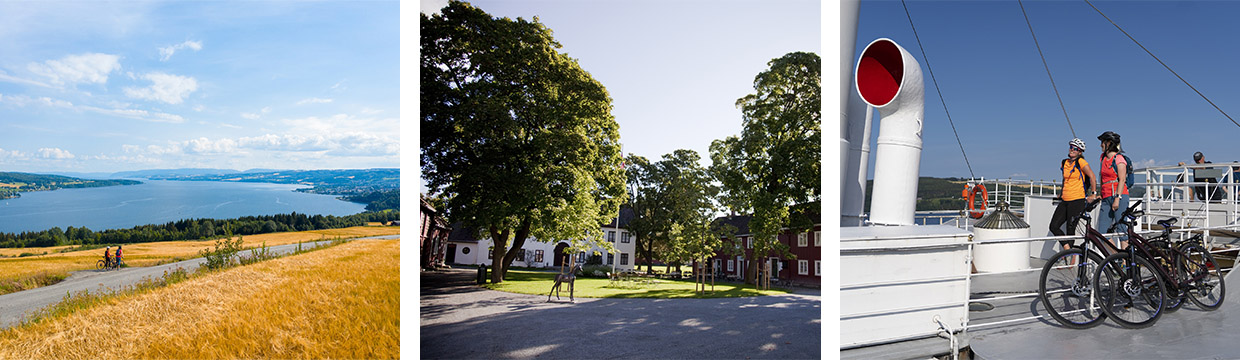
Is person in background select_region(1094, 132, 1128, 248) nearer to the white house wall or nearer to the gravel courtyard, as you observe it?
the gravel courtyard

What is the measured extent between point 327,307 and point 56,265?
2367 millimetres

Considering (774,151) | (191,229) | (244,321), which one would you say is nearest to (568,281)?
(774,151)

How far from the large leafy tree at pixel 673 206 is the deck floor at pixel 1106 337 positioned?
1747mm

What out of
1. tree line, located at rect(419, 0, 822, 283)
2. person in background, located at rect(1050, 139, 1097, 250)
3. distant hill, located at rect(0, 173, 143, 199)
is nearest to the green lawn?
tree line, located at rect(419, 0, 822, 283)

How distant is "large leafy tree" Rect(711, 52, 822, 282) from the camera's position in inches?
148

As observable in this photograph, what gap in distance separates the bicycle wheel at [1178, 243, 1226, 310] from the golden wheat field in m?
6.25

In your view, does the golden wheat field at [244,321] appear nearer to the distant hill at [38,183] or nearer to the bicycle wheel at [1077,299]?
the distant hill at [38,183]

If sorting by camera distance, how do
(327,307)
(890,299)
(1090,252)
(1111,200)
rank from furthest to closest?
1. (327,307)
2. (1111,200)
3. (1090,252)
4. (890,299)

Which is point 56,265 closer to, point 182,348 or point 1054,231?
point 182,348

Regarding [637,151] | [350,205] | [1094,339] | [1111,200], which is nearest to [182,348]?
[350,205]

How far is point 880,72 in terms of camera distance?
328 cm

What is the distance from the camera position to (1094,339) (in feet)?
10.7

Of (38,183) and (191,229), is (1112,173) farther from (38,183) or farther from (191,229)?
(38,183)

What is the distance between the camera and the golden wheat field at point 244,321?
4891 millimetres
